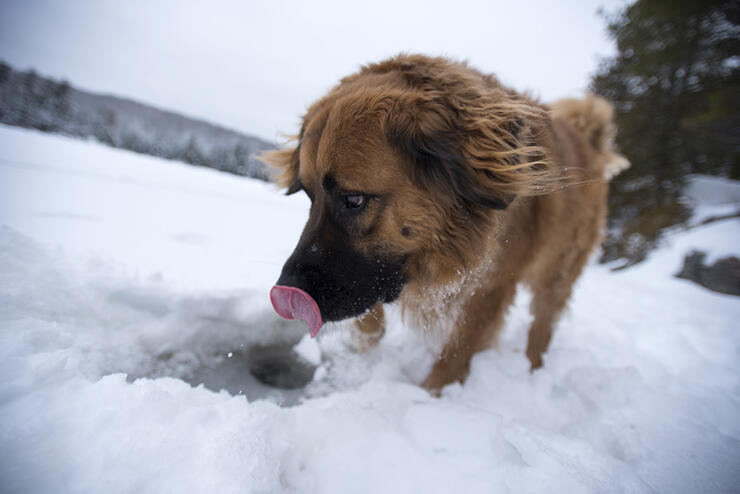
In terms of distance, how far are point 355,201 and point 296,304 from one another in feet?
1.73

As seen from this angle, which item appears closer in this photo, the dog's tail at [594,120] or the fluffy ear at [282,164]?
the fluffy ear at [282,164]

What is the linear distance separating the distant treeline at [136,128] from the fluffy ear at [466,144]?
26.8m

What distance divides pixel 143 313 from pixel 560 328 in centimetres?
370

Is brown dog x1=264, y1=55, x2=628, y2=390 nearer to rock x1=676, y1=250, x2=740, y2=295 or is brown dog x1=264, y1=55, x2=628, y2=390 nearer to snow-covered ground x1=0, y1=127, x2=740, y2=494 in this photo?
snow-covered ground x1=0, y1=127, x2=740, y2=494

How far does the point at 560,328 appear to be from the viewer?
10.7 ft

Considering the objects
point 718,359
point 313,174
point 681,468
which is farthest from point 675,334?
point 313,174

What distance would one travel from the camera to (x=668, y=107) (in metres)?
7.64

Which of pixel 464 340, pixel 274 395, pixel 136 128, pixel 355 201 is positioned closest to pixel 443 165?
pixel 355 201

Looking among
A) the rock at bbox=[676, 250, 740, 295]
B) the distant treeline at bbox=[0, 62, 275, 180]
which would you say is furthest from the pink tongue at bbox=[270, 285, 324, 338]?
the distant treeline at bbox=[0, 62, 275, 180]

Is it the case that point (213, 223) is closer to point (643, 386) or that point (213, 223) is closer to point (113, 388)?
point (113, 388)

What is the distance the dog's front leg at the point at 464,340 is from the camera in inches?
80.0

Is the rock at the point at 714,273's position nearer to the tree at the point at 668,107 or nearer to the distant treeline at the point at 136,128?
the tree at the point at 668,107

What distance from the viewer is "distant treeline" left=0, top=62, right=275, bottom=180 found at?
2662 centimetres

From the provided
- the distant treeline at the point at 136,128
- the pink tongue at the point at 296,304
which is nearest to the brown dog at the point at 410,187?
the pink tongue at the point at 296,304
